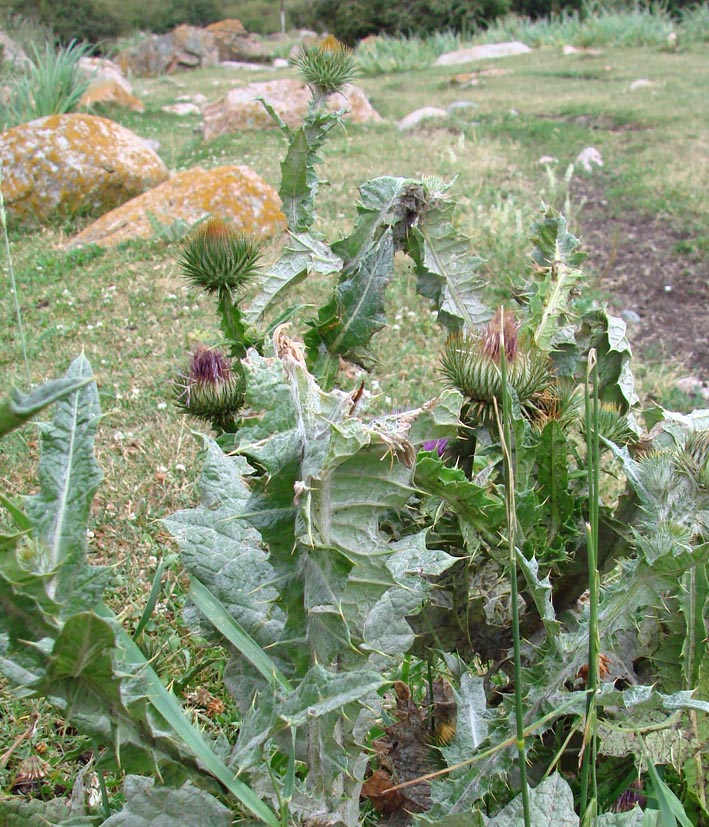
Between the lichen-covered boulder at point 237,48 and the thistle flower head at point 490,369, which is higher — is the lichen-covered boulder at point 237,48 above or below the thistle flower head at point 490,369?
above

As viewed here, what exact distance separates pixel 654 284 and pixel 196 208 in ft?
11.4

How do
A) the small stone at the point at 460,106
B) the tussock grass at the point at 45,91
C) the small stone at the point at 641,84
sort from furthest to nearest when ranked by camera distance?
the small stone at the point at 641,84 < the small stone at the point at 460,106 < the tussock grass at the point at 45,91

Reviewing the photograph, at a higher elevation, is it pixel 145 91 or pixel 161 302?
pixel 145 91

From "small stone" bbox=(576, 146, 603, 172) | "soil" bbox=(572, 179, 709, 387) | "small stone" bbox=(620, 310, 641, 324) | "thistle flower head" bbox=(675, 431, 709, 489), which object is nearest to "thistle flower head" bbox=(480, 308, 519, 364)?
"thistle flower head" bbox=(675, 431, 709, 489)

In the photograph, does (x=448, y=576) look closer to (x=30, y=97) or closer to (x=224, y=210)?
(x=224, y=210)

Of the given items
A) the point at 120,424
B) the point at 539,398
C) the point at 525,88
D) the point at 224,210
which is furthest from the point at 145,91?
the point at 539,398

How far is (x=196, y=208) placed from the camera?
5.92 metres

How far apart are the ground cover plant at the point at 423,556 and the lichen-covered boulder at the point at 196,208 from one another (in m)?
4.16

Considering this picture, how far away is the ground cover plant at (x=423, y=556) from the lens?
964 millimetres

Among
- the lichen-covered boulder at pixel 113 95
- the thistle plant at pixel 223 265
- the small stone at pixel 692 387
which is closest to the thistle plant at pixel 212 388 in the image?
the thistle plant at pixel 223 265

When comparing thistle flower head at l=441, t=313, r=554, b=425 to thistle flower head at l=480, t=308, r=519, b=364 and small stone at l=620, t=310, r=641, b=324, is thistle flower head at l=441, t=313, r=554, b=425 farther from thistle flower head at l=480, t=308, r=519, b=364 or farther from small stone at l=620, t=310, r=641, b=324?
small stone at l=620, t=310, r=641, b=324

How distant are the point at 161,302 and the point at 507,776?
4078 millimetres

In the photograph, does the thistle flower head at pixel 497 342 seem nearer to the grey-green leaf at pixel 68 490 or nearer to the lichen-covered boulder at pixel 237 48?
the grey-green leaf at pixel 68 490

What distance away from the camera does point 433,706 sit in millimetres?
1374
